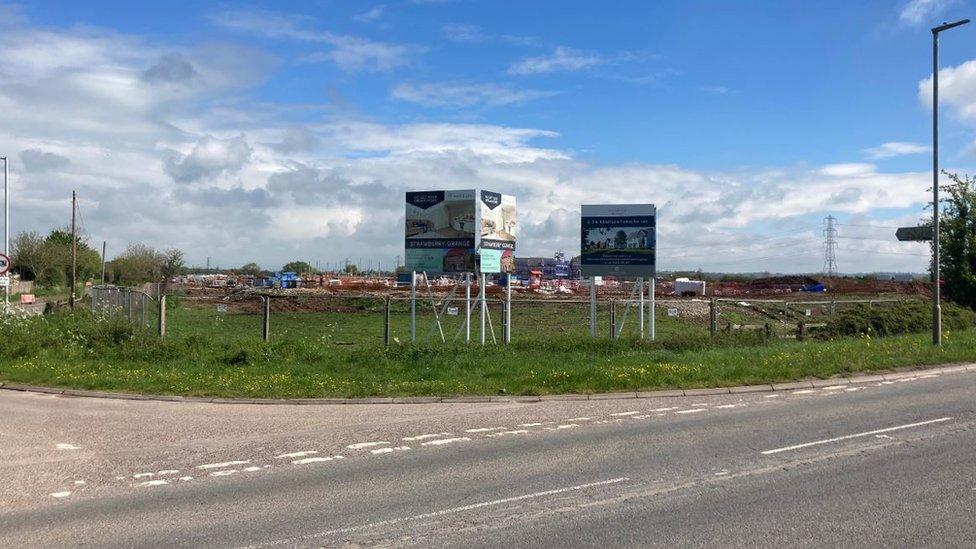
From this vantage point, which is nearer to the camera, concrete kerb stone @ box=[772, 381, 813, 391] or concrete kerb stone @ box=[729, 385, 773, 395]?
concrete kerb stone @ box=[729, 385, 773, 395]

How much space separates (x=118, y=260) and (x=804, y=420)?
92.5 meters

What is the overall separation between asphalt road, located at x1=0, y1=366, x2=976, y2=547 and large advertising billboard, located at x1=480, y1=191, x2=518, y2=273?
10.7 meters

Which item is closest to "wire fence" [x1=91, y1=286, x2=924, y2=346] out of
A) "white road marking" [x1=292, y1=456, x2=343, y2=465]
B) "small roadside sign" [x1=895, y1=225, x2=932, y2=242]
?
"small roadside sign" [x1=895, y1=225, x2=932, y2=242]

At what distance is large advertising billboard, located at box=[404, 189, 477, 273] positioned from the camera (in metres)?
23.9

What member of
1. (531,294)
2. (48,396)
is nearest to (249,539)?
(48,396)

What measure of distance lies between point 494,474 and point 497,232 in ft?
53.2

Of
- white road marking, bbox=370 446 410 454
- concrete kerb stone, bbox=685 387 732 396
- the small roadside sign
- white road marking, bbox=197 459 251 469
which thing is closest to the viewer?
white road marking, bbox=197 459 251 469

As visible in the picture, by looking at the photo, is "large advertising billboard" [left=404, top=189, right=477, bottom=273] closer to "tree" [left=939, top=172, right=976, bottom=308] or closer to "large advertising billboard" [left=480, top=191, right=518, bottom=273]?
"large advertising billboard" [left=480, top=191, right=518, bottom=273]

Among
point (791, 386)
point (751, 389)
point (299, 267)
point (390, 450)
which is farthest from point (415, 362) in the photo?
point (299, 267)

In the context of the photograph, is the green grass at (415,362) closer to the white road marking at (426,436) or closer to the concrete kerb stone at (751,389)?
the concrete kerb stone at (751,389)

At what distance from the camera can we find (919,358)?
63.5 ft

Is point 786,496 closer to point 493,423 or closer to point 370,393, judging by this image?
point 493,423

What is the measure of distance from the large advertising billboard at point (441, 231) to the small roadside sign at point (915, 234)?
41.8ft

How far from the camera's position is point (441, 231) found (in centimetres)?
2425
